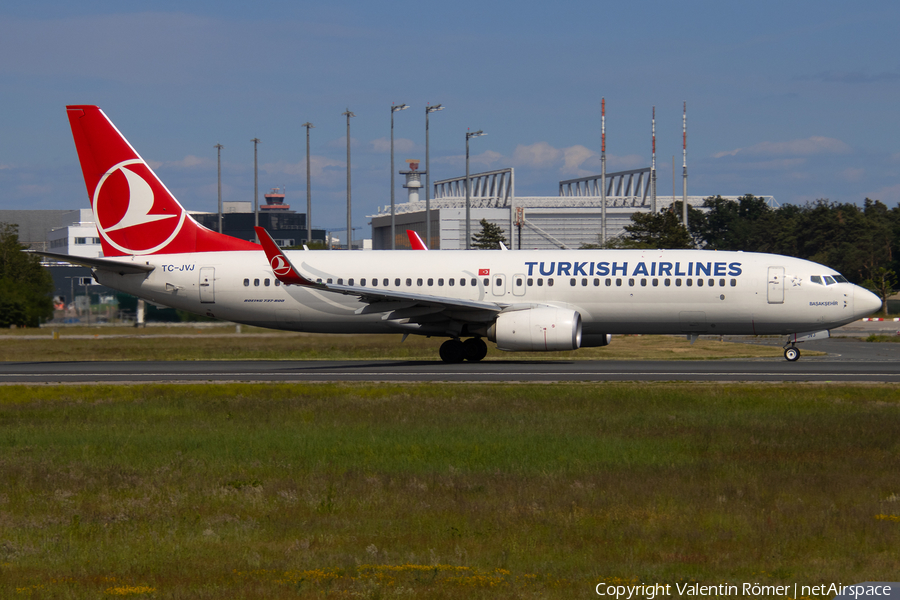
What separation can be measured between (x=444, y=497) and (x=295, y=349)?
29690 mm

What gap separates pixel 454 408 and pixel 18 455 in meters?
8.27

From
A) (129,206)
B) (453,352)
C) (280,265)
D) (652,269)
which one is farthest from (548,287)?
(129,206)

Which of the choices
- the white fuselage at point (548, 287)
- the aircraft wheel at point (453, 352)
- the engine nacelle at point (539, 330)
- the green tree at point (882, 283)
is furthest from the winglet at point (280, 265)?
the green tree at point (882, 283)

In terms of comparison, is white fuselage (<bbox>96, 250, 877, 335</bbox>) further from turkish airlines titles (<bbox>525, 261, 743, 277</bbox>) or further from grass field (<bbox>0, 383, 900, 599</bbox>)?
grass field (<bbox>0, 383, 900, 599</bbox>)

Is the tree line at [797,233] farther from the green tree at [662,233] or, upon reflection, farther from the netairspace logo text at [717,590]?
the netairspace logo text at [717,590]

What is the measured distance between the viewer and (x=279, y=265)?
30.4 m

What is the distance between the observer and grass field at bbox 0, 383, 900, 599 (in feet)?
28.1

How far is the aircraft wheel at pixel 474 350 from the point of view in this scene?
3341 centimetres

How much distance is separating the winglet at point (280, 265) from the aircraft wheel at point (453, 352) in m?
5.78

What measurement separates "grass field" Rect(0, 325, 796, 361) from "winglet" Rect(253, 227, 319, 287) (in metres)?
7.22

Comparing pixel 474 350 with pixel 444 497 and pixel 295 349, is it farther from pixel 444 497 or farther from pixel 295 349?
pixel 444 497

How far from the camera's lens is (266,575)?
27.8 ft

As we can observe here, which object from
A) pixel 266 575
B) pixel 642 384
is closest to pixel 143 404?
pixel 642 384

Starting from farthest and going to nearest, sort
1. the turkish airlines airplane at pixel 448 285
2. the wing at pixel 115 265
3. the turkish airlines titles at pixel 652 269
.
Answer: the wing at pixel 115 265, the turkish airlines titles at pixel 652 269, the turkish airlines airplane at pixel 448 285
